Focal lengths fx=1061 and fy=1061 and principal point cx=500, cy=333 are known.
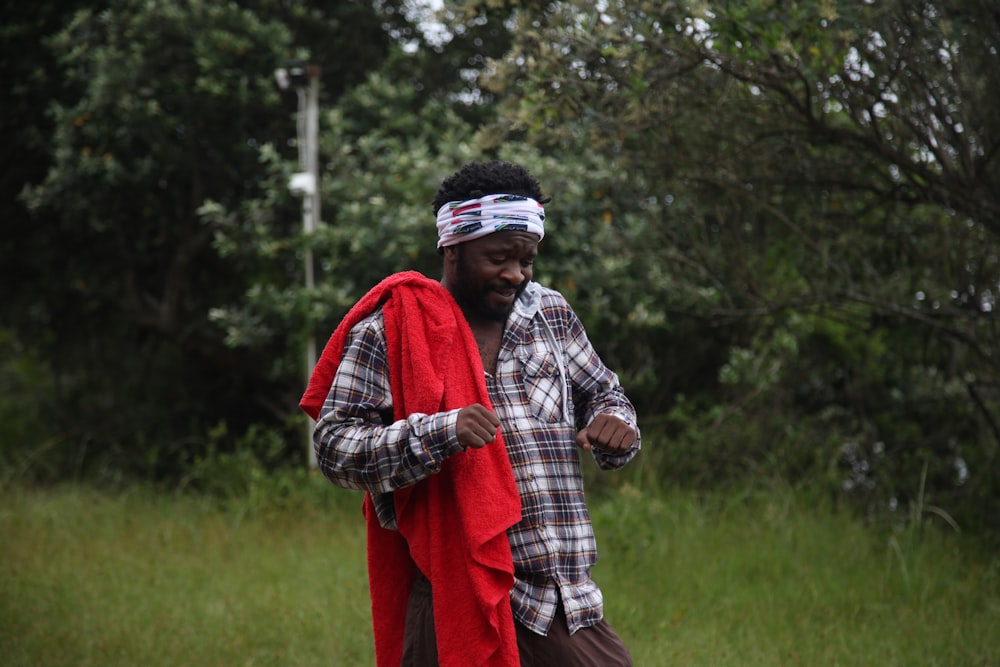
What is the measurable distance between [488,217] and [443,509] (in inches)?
28.1

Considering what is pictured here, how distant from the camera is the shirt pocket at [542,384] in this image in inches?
105

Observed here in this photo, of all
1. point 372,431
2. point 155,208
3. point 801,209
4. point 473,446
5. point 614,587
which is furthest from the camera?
point 155,208

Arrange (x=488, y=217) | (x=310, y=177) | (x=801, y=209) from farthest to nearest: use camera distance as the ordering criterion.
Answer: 1. (x=310, y=177)
2. (x=801, y=209)
3. (x=488, y=217)

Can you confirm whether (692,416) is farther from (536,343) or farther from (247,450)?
(536,343)

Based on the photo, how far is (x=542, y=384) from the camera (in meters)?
2.71

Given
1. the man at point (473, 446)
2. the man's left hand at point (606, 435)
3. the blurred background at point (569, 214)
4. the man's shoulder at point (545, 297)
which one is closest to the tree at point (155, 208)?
the blurred background at point (569, 214)

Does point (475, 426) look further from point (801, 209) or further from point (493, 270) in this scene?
point (801, 209)

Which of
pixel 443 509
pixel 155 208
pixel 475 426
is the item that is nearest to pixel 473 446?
pixel 475 426

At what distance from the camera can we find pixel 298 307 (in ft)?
24.6

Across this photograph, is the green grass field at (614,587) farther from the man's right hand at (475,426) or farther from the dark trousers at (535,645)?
the man's right hand at (475,426)

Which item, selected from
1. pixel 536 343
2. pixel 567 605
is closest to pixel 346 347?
pixel 536 343

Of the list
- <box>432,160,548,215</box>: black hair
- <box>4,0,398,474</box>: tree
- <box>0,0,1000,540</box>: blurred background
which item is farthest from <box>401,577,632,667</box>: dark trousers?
<box>4,0,398,474</box>: tree

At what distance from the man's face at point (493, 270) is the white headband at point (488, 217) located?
0.8 inches

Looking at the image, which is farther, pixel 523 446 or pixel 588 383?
pixel 588 383
